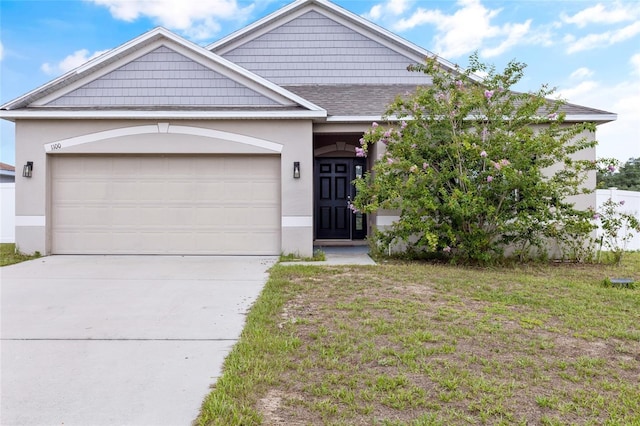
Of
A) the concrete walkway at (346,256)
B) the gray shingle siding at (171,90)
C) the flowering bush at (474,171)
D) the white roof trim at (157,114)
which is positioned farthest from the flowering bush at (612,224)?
the gray shingle siding at (171,90)

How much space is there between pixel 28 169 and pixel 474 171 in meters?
9.53

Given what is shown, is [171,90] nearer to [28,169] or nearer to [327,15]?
[28,169]

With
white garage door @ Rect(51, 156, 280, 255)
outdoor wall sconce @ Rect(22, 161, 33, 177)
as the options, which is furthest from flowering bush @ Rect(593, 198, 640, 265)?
outdoor wall sconce @ Rect(22, 161, 33, 177)

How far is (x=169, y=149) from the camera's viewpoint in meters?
9.27

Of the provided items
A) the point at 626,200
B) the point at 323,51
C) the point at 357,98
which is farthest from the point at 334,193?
the point at 626,200

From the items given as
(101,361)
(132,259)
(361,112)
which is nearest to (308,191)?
(361,112)

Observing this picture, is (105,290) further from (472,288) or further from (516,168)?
(516,168)

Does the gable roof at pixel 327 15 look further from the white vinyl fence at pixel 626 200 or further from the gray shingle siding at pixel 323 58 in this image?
the white vinyl fence at pixel 626 200

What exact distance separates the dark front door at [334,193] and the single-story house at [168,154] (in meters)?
2.18

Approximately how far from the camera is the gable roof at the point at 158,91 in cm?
898

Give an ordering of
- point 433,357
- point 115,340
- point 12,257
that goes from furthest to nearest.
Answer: point 12,257 < point 115,340 < point 433,357

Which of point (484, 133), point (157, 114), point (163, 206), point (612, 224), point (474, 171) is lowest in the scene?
point (612, 224)

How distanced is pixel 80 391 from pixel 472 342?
331 centimetres

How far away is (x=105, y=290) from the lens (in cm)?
614
